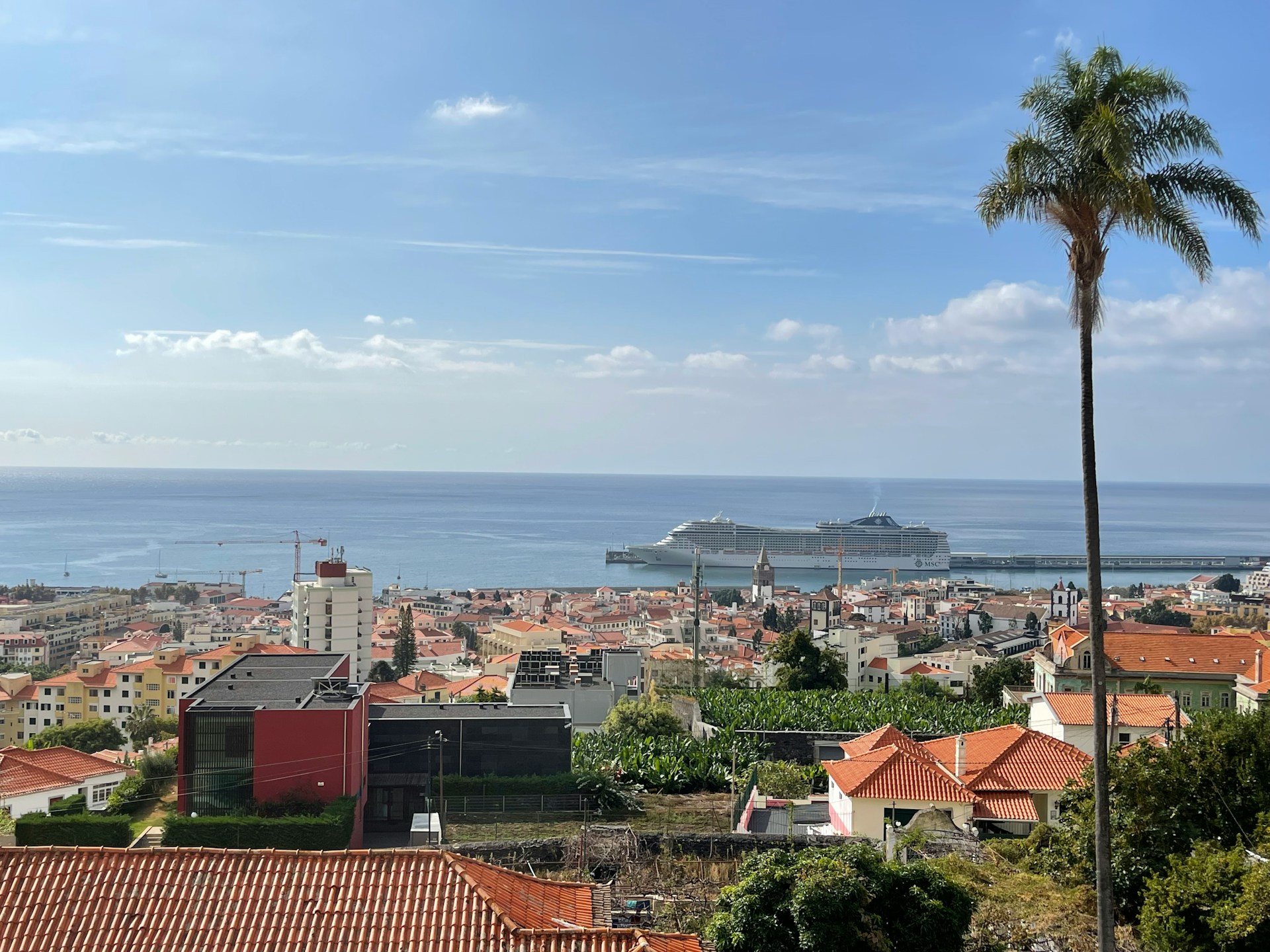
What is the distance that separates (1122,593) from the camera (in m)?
87.5

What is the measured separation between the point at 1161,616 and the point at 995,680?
119 ft

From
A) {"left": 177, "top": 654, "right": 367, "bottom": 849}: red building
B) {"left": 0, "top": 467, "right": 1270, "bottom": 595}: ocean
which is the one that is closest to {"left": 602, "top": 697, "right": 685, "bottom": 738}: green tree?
{"left": 177, "top": 654, "right": 367, "bottom": 849}: red building

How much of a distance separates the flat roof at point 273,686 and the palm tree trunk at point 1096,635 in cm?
1340

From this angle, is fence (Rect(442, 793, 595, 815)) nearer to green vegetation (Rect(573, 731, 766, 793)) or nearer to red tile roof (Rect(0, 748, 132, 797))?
green vegetation (Rect(573, 731, 766, 793))

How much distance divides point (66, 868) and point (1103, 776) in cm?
605

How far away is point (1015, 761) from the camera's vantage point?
52.2ft

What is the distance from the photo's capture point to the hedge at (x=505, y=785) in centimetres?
1964

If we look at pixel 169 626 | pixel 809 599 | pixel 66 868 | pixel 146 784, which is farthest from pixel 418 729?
pixel 809 599

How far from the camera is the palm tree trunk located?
635 cm

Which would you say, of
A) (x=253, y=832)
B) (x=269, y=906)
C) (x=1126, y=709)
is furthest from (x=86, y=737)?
(x=269, y=906)

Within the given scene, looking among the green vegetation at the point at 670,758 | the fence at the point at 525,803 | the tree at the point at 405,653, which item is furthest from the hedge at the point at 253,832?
the tree at the point at 405,653

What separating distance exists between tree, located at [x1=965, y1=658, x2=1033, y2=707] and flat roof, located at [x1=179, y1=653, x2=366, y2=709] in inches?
835

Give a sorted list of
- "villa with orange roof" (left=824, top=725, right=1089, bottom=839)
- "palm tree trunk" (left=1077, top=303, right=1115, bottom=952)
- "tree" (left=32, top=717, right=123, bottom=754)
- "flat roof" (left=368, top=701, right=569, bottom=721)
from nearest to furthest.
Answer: "palm tree trunk" (left=1077, top=303, right=1115, bottom=952)
"villa with orange roof" (left=824, top=725, right=1089, bottom=839)
"flat roof" (left=368, top=701, right=569, bottom=721)
"tree" (left=32, top=717, right=123, bottom=754)

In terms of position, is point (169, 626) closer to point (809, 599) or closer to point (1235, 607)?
point (809, 599)
